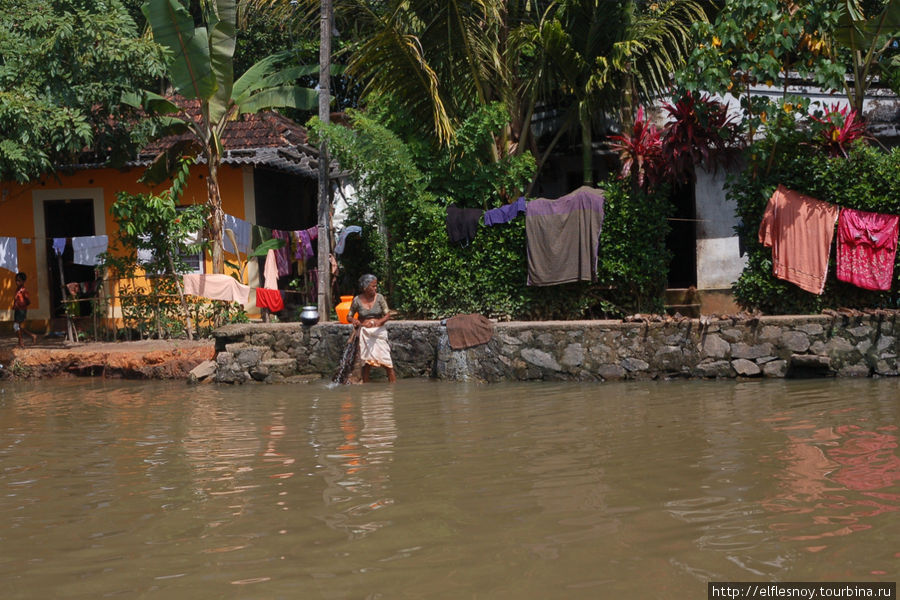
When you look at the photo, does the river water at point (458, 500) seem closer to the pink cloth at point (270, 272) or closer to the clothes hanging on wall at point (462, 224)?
the clothes hanging on wall at point (462, 224)

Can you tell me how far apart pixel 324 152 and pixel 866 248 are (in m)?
8.87

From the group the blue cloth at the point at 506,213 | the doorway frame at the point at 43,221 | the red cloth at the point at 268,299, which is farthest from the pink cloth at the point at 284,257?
the blue cloth at the point at 506,213

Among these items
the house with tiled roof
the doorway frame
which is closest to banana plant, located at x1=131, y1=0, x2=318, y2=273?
the house with tiled roof

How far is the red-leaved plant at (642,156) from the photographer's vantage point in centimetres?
1341

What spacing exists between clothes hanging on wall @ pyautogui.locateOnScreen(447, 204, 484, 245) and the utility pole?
251cm

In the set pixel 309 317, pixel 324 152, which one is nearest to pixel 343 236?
pixel 324 152

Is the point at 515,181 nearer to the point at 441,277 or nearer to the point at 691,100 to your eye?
the point at 441,277

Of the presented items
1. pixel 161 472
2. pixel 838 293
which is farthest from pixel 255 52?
pixel 161 472

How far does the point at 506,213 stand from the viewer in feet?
45.2

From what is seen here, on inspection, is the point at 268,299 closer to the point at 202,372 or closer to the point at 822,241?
the point at 202,372

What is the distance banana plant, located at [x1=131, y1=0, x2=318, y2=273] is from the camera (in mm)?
13703

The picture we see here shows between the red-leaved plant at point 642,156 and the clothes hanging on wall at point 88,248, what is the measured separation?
10.1 m

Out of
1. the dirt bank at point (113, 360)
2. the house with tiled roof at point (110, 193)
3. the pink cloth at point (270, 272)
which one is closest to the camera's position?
the dirt bank at point (113, 360)

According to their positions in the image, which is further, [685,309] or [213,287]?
[685,309]
